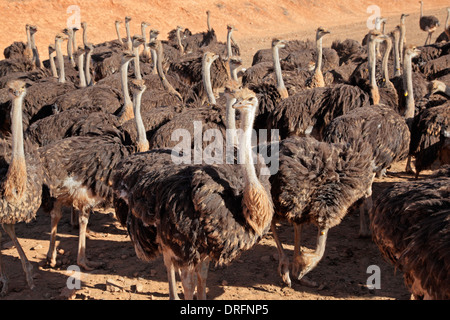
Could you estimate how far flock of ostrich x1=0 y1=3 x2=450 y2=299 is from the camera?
430 centimetres

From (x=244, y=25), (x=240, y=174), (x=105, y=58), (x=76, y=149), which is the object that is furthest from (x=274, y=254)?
(x=244, y=25)

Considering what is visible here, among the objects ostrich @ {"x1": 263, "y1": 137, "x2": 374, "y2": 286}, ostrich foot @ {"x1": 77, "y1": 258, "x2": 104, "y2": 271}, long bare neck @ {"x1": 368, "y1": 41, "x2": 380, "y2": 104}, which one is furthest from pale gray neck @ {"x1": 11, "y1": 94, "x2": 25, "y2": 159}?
long bare neck @ {"x1": 368, "y1": 41, "x2": 380, "y2": 104}

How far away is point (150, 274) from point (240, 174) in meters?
1.95

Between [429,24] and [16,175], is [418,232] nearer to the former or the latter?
[16,175]

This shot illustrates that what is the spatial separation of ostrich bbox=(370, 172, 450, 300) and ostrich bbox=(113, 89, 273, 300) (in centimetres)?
99

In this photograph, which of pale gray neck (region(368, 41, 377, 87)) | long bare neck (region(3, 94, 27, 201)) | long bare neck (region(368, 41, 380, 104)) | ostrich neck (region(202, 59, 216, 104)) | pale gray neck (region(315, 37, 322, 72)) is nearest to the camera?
long bare neck (region(3, 94, 27, 201))

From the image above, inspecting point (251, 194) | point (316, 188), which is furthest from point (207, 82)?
point (251, 194)

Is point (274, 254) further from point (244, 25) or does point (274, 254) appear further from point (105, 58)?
point (244, 25)

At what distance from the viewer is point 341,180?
5.25 m

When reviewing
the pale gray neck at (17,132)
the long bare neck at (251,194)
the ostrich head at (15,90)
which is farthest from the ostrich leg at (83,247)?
the long bare neck at (251,194)

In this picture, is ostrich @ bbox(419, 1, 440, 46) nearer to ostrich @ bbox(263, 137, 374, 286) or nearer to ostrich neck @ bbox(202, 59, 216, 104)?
ostrich neck @ bbox(202, 59, 216, 104)

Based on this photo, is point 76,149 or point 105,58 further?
point 105,58

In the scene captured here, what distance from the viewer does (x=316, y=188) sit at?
518 centimetres

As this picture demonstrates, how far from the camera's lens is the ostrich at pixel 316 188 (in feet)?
16.9
